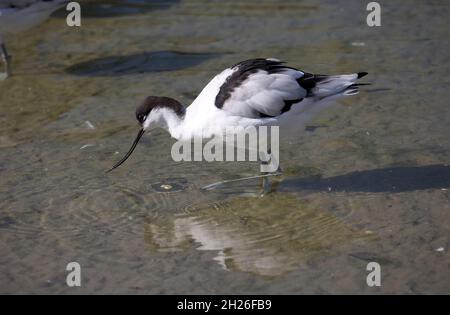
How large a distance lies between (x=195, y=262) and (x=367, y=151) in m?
2.15

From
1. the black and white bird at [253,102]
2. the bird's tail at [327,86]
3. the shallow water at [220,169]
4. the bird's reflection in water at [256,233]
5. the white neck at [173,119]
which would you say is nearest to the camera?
the shallow water at [220,169]

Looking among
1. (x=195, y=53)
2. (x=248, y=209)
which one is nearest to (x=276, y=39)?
(x=195, y=53)

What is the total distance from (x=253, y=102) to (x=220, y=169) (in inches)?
32.8

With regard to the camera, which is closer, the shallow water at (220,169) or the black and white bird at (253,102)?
the shallow water at (220,169)

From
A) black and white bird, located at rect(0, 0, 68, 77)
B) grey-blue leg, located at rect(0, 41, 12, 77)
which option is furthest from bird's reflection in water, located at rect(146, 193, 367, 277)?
black and white bird, located at rect(0, 0, 68, 77)

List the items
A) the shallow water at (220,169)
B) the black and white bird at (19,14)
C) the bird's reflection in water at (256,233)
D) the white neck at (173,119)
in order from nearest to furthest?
the shallow water at (220,169)
the bird's reflection in water at (256,233)
the white neck at (173,119)
the black and white bird at (19,14)

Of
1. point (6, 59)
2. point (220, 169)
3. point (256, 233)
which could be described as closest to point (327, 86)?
point (220, 169)

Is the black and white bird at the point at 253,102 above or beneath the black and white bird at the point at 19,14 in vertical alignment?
beneath

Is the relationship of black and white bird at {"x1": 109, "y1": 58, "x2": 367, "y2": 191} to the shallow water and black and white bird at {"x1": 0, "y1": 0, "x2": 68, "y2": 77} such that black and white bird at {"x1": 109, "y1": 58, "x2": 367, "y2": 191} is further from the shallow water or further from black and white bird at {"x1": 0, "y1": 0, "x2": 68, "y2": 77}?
black and white bird at {"x1": 0, "y1": 0, "x2": 68, "y2": 77}

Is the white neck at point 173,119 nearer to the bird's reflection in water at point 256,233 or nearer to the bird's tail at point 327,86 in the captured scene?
the bird's reflection in water at point 256,233

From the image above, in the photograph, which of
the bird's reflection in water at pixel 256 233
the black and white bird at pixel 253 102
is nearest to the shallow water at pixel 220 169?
the bird's reflection in water at pixel 256 233

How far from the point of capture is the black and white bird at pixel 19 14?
27.9 feet

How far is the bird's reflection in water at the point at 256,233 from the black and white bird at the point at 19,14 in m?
3.78
